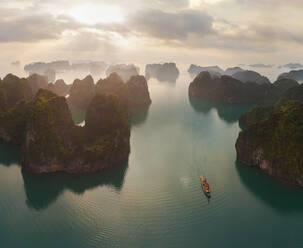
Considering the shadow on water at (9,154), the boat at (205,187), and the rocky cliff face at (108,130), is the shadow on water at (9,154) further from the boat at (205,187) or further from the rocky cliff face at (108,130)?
the boat at (205,187)

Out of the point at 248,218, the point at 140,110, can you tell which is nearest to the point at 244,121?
the point at 140,110

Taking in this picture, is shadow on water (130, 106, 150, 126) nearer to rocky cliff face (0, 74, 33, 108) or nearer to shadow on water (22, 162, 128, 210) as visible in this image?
rocky cliff face (0, 74, 33, 108)

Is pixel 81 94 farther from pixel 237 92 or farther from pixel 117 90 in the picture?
pixel 237 92

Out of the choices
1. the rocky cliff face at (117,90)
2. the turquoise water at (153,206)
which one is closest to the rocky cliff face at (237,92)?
the rocky cliff face at (117,90)

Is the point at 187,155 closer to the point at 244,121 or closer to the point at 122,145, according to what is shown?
the point at 122,145

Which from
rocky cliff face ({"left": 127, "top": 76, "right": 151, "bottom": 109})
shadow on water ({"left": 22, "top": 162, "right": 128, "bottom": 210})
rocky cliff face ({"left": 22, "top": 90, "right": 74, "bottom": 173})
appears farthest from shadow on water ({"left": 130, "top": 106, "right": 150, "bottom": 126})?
shadow on water ({"left": 22, "top": 162, "right": 128, "bottom": 210})

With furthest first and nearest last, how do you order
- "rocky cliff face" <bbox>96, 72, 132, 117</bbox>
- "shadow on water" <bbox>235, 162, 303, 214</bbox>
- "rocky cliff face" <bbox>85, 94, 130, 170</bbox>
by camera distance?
"rocky cliff face" <bbox>96, 72, 132, 117</bbox> < "rocky cliff face" <bbox>85, 94, 130, 170</bbox> < "shadow on water" <bbox>235, 162, 303, 214</bbox>

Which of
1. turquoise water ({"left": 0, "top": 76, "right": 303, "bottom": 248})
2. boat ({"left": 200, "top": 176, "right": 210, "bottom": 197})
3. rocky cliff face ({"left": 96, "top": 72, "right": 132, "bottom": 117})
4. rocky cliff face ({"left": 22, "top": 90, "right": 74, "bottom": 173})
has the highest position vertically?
rocky cliff face ({"left": 96, "top": 72, "right": 132, "bottom": 117})
